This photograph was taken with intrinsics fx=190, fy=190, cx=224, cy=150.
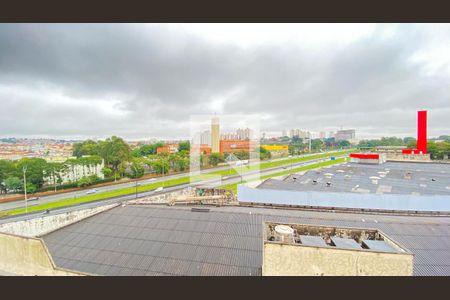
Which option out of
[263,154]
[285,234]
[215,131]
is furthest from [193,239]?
[263,154]

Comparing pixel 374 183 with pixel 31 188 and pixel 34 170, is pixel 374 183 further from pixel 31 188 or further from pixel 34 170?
pixel 34 170

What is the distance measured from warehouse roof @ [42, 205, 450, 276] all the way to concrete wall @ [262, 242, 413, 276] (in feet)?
6.90

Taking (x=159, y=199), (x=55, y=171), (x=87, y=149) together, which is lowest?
(x=159, y=199)

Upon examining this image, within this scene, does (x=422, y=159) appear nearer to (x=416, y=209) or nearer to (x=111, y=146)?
(x=416, y=209)

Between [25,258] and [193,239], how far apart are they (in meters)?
6.08

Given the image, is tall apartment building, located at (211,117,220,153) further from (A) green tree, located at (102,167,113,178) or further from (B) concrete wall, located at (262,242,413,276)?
(A) green tree, located at (102,167,113,178)

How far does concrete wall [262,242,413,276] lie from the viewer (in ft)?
15.3

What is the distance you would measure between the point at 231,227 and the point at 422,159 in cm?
3788

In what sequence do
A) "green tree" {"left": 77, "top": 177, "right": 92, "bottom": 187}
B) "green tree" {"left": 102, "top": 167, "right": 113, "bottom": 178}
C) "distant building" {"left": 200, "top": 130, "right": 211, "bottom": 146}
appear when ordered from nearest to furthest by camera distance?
"distant building" {"left": 200, "top": 130, "right": 211, "bottom": 146}, "green tree" {"left": 77, "top": 177, "right": 92, "bottom": 187}, "green tree" {"left": 102, "top": 167, "right": 113, "bottom": 178}

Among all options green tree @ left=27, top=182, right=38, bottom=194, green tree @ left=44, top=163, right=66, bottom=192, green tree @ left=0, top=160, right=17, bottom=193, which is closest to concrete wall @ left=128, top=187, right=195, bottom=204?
green tree @ left=27, top=182, right=38, bottom=194

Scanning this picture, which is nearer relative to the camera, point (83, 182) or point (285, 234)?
point (285, 234)

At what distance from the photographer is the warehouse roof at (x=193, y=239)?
689 centimetres

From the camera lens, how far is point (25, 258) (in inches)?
275

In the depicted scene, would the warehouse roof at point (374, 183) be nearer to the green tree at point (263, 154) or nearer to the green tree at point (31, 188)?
the green tree at point (31, 188)
